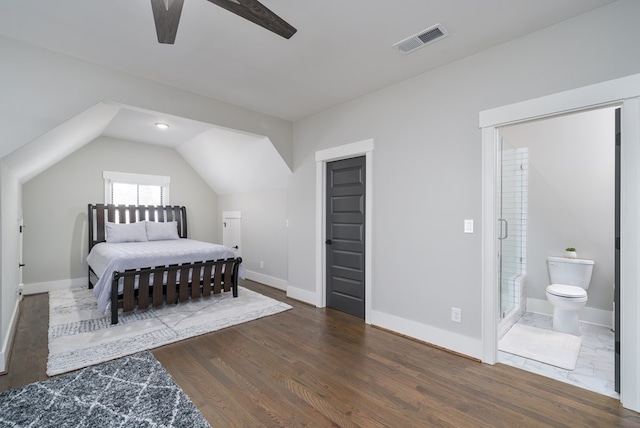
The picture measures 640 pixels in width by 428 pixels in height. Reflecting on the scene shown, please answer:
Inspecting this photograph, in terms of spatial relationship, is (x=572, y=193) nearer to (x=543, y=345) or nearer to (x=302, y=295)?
(x=543, y=345)

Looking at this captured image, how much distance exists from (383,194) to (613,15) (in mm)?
2148

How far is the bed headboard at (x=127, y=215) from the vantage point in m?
5.22

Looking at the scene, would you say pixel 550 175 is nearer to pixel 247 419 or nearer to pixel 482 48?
pixel 482 48

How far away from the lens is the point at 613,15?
1.98 metres

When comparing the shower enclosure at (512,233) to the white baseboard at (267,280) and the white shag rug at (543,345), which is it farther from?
the white baseboard at (267,280)

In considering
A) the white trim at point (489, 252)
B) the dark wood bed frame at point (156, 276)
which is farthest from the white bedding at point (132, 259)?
the white trim at point (489, 252)

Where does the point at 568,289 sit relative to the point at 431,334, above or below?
above

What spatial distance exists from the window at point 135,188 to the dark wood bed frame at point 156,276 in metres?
0.24

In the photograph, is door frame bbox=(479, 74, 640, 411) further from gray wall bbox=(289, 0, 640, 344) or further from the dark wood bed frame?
the dark wood bed frame

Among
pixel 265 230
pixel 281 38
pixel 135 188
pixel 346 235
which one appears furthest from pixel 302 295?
pixel 135 188

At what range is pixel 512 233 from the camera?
3619 mm

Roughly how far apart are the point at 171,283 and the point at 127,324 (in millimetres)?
650

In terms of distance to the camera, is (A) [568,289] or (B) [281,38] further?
(A) [568,289]

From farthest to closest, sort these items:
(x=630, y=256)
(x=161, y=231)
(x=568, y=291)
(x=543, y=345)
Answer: (x=161, y=231) → (x=568, y=291) → (x=543, y=345) → (x=630, y=256)
